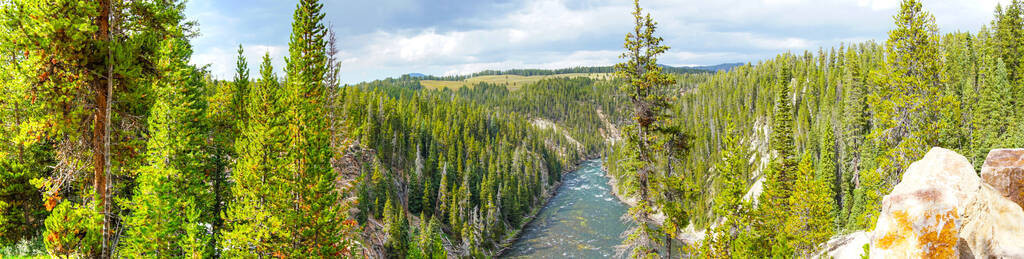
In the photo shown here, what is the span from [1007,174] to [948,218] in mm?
Answer: 3073

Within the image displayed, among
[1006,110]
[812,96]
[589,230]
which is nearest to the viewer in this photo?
[1006,110]

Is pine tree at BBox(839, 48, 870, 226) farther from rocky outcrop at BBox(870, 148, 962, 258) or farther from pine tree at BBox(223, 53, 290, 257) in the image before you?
pine tree at BBox(223, 53, 290, 257)

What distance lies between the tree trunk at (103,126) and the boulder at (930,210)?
2156 centimetres

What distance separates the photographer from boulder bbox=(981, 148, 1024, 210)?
1000 cm

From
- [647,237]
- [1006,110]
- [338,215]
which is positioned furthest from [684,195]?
[1006,110]

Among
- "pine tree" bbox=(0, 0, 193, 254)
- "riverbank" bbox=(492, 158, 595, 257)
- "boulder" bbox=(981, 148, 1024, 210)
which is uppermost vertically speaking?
"pine tree" bbox=(0, 0, 193, 254)

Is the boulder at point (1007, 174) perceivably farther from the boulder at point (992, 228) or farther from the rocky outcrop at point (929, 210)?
the rocky outcrop at point (929, 210)

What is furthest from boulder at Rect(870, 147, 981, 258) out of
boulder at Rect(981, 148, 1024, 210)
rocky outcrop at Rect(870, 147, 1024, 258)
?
boulder at Rect(981, 148, 1024, 210)

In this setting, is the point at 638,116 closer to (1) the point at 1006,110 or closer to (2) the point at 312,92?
(2) the point at 312,92

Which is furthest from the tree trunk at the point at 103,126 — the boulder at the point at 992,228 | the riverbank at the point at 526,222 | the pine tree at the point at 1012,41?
the pine tree at the point at 1012,41

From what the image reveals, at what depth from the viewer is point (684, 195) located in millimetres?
17078

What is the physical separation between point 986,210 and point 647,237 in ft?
30.5

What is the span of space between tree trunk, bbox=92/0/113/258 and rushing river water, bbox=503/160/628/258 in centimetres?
4534

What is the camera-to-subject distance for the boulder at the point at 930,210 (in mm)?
8930
